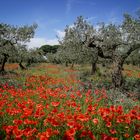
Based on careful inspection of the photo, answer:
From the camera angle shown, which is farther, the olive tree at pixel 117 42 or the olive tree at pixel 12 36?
the olive tree at pixel 12 36

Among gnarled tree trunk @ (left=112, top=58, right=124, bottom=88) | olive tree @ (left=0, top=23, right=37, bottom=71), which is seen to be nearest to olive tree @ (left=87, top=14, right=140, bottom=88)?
gnarled tree trunk @ (left=112, top=58, right=124, bottom=88)

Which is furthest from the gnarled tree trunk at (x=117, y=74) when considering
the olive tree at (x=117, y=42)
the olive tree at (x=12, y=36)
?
the olive tree at (x=12, y=36)

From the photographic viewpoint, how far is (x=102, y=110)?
257 inches

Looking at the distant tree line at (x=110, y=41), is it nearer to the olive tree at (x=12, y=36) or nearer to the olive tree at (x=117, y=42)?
the olive tree at (x=117, y=42)

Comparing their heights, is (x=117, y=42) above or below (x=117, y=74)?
above

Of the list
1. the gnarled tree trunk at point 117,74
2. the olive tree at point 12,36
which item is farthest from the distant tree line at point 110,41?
the olive tree at point 12,36

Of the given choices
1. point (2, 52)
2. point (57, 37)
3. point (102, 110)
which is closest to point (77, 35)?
point (57, 37)

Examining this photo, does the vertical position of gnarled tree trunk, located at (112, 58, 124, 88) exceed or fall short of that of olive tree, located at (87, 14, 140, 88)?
it falls short

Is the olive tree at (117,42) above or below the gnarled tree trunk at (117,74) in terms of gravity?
above

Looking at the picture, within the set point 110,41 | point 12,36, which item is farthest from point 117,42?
point 12,36

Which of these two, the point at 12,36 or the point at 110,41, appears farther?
the point at 12,36

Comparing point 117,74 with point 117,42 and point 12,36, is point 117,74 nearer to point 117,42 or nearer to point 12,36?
point 117,42

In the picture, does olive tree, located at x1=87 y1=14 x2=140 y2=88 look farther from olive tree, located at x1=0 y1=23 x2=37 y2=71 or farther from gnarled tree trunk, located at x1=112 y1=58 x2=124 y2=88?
olive tree, located at x1=0 y1=23 x2=37 y2=71

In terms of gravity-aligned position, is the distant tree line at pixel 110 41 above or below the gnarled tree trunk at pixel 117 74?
above
